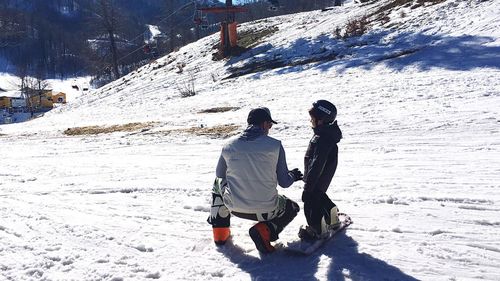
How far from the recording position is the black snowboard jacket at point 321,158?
4.41 m

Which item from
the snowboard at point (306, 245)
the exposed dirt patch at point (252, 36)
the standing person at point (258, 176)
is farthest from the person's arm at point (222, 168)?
the exposed dirt patch at point (252, 36)

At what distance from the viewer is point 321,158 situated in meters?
4.41

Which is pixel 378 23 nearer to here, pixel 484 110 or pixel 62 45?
pixel 484 110

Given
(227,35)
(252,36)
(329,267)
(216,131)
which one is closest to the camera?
(329,267)

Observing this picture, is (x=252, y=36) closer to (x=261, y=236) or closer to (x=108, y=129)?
(x=108, y=129)

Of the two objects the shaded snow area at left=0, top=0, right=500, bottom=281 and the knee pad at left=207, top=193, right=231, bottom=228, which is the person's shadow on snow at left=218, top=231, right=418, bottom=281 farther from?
the knee pad at left=207, top=193, right=231, bottom=228

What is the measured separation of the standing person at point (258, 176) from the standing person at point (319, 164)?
7.0 inches

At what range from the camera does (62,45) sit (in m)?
154

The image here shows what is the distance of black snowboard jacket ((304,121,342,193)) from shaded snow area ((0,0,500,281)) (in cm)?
73

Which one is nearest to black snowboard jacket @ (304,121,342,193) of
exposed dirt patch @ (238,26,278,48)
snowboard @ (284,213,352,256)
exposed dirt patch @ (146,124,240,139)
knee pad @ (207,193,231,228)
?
snowboard @ (284,213,352,256)

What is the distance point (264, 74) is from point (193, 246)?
16433 mm

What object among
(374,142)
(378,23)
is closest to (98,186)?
(374,142)

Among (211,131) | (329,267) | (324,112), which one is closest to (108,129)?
(211,131)

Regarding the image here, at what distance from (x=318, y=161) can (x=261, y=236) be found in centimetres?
94
